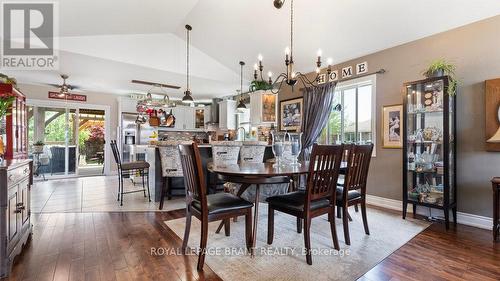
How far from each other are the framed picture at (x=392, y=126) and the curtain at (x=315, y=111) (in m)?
0.95

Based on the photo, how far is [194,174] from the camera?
1.92m

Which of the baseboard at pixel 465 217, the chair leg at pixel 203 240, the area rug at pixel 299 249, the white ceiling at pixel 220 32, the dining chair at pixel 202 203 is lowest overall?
the area rug at pixel 299 249

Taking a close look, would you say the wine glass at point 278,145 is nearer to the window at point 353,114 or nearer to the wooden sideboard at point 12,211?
the window at point 353,114

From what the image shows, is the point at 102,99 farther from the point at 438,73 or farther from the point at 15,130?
the point at 438,73

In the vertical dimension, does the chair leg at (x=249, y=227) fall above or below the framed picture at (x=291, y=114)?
below

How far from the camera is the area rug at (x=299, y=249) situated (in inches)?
72.4

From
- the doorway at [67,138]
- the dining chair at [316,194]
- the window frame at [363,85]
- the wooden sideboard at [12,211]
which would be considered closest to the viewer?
the wooden sideboard at [12,211]

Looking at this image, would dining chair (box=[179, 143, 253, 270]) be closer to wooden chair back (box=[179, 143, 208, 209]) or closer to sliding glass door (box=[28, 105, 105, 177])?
wooden chair back (box=[179, 143, 208, 209])

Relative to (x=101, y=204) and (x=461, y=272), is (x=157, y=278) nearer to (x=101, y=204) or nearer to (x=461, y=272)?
(x=461, y=272)

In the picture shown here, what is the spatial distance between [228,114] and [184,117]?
1.75 m

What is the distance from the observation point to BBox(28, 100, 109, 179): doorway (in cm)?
602

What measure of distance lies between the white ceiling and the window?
1.77 feet

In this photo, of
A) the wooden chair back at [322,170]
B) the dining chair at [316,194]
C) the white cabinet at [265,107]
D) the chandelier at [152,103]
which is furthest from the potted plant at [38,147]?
the wooden chair back at [322,170]

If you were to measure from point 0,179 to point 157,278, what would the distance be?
1.37 meters
